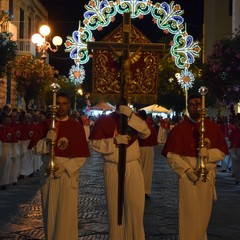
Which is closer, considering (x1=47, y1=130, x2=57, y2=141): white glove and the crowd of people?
(x1=47, y1=130, x2=57, y2=141): white glove

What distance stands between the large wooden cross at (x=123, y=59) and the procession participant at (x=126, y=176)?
0.09m

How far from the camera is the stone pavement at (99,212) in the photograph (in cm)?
918

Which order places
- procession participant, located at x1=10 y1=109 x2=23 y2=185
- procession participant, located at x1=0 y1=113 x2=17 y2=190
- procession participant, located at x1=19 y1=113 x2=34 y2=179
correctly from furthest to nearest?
1. procession participant, located at x1=19 y1=113 x2=34 y2=179
2. procession participant, located at x1=10 y1=109 x2=23 y2=185
3. procession participant, located at x1=0 y1=113 x2=17 y2=190

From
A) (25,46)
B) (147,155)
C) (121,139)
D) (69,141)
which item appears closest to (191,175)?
(121,139)

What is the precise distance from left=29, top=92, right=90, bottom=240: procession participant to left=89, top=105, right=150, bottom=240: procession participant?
0.32m

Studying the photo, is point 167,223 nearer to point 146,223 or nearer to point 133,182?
point 146,223

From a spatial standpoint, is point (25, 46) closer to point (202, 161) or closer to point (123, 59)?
point (123, 59)

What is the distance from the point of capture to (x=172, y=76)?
44188 millimetres

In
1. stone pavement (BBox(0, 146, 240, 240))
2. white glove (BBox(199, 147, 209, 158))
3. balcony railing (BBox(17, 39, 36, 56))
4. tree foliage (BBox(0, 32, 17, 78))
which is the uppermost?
balcony railing (BBox(17, 39, 36, 56))

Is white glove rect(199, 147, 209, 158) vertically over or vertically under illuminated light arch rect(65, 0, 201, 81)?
under

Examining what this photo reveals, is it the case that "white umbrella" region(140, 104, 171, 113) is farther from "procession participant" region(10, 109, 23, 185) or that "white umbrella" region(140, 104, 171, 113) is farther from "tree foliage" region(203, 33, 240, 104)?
"procession participant" region(10, 109, 23, 185)

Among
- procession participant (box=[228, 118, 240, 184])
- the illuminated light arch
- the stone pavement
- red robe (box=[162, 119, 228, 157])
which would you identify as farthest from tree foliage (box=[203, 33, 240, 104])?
red robe (box=[162, 119, 228, 157])

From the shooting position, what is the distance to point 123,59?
7785 millimetres

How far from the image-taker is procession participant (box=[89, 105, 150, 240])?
743cm
